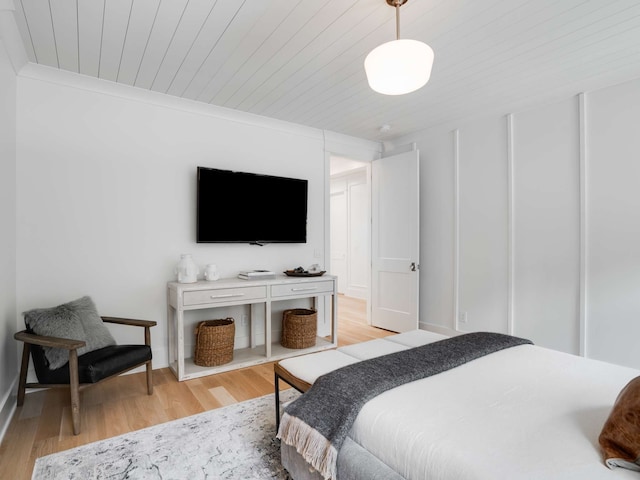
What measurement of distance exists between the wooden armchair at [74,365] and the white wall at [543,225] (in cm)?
329

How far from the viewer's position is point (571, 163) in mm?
3041

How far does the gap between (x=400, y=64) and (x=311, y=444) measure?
1.80m

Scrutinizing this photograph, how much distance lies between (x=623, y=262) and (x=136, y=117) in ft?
14.0

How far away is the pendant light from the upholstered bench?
1.50 m

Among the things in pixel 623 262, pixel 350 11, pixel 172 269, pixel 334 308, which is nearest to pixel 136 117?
pixel 172 269

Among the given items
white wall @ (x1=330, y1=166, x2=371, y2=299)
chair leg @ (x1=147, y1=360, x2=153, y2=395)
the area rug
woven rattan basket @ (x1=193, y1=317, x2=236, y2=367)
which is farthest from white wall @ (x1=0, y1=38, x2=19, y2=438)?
white wall @ (x1=330, y1=166, x2=371, y2=299)

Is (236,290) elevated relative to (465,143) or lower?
lower

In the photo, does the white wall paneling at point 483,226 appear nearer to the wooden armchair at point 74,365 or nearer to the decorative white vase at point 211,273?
the decorative white vase at point 211,273

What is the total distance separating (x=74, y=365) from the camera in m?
2.07

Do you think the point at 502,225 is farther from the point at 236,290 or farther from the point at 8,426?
the point at 8,426

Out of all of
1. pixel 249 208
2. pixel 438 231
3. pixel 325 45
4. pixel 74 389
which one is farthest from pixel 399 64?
pixel 438 231

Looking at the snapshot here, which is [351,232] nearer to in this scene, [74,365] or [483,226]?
[483,226]

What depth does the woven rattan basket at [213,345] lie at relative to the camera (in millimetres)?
3043

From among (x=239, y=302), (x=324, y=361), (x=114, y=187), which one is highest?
(x=114, y=187)
